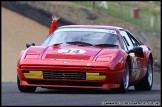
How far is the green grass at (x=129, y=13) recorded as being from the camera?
35125mm

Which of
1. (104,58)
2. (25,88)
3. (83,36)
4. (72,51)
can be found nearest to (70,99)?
(104,58)

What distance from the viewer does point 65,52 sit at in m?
13.1

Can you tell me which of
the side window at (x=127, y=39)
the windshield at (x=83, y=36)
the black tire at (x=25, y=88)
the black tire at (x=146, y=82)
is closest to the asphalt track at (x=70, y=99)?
the black tire at (x=25, y=88)

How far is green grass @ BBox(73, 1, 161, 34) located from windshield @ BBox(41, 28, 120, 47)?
64.6 ft

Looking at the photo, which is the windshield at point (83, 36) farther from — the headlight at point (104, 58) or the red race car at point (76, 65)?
the headlight at point (104, 58)

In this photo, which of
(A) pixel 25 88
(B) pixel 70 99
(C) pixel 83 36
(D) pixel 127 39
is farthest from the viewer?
(D) pixel 127 39

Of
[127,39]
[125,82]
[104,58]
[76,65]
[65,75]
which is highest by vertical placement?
[127,39]

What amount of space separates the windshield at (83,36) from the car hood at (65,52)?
20.4 inches

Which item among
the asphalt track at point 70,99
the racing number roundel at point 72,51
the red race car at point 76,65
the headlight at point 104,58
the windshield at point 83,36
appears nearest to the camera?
the asphalt track at point 70,99

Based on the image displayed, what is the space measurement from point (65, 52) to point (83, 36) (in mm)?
1046

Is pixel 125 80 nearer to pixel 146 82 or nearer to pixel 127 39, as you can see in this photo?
pixel 127 39

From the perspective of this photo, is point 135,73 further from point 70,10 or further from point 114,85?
point 70,10

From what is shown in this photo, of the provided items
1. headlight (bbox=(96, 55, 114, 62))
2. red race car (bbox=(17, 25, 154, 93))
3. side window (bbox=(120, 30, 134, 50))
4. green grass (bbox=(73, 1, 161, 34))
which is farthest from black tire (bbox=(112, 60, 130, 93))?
green grass (bbox=(73, 1, 161, 34))

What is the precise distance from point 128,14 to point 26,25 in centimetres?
969
